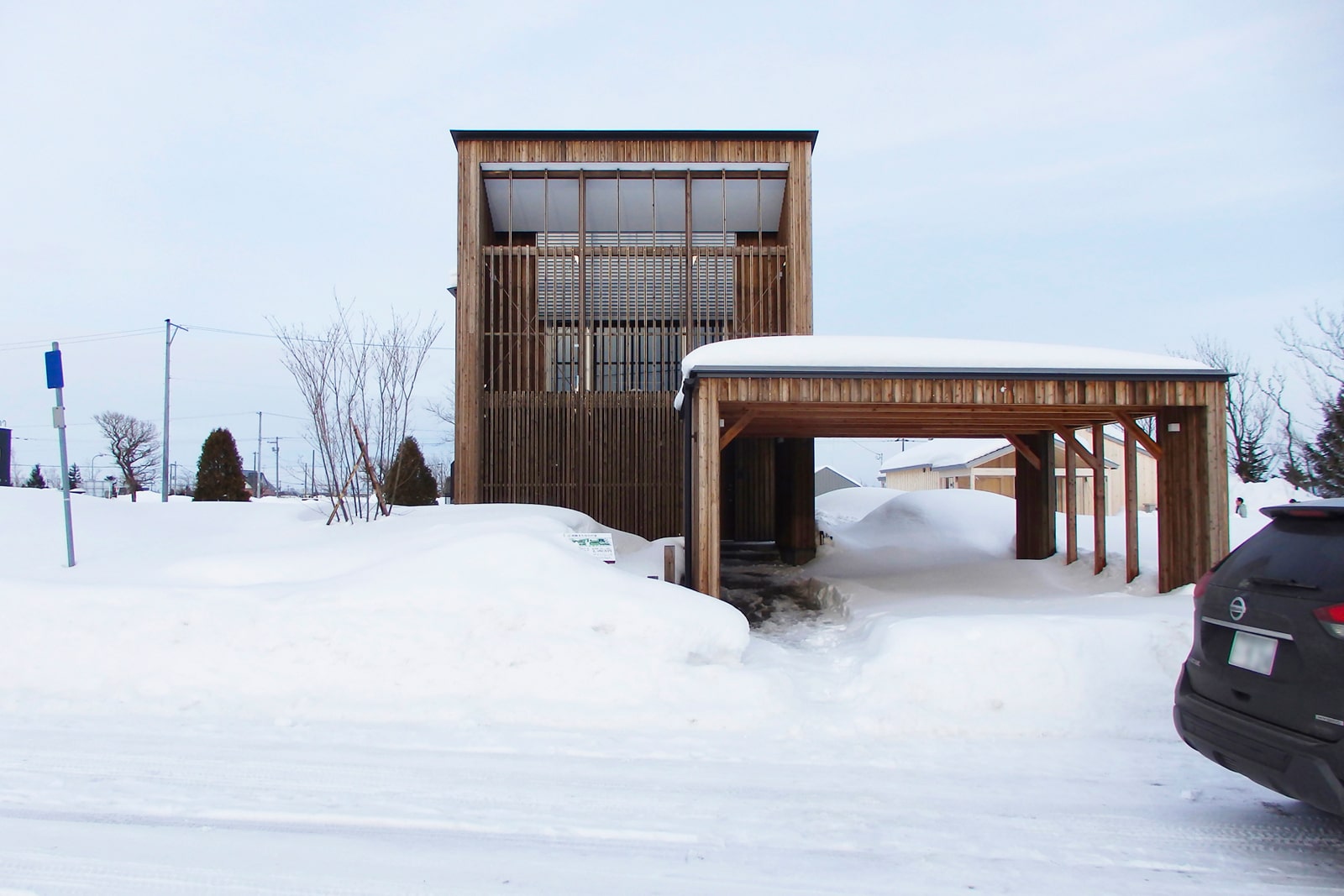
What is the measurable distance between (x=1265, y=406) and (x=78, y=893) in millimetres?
44177

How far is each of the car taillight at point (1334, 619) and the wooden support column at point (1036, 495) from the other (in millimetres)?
8654

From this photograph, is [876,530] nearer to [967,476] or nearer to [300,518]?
[300,518]

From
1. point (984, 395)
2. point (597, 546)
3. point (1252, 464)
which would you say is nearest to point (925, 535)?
point (984, 395)

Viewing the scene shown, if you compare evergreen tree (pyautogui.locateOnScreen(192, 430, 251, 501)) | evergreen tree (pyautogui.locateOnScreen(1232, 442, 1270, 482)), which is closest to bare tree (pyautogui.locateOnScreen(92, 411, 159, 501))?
evergreen tree (pyautogui.locateOnScreen(192, 430, 251, 501))

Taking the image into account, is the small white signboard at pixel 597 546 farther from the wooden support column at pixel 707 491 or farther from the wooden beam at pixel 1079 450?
the wooden beam at pixel 1079 450

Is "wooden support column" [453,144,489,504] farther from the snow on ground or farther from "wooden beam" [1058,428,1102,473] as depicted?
"wooden beam" [1058,428,1102,473]

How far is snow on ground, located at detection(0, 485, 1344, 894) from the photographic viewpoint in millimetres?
3135

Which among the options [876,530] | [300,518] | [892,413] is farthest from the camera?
[876,530]

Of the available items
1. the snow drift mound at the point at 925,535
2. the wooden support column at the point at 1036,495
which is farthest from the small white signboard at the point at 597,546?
the wooden support column at the point at 1036,495

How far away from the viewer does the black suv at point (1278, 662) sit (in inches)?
109

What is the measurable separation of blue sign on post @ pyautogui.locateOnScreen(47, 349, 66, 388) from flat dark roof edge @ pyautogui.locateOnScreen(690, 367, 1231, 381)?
5.91m

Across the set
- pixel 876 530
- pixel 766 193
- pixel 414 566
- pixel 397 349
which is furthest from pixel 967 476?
pixel 414 566

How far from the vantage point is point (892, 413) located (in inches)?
358

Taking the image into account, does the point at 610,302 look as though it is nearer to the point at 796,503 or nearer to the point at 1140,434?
the point at 796,503
